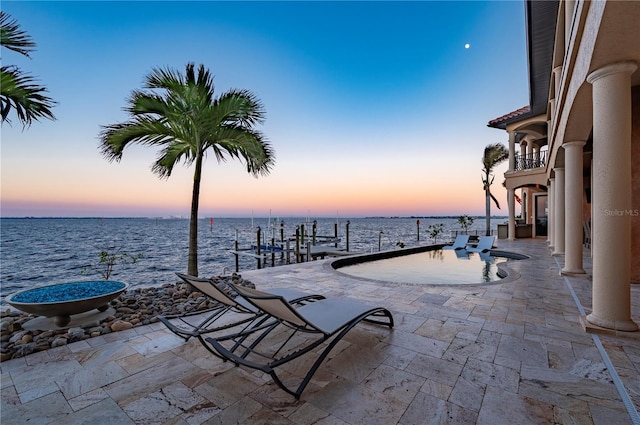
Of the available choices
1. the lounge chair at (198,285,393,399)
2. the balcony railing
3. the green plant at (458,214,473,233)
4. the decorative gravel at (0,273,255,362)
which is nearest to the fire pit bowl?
the decorative gravel at (0,273,255,362)

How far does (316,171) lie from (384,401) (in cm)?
2336

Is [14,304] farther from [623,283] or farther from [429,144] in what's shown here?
[429,144]

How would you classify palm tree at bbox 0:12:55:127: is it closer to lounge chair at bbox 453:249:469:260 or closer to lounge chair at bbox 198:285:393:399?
lounge chair at bbox 198:285:393:399

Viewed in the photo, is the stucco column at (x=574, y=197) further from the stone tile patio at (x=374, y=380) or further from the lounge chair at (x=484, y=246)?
the lounge chair at (x=484, y=246)

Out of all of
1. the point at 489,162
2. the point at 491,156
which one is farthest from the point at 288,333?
the point at 491,156

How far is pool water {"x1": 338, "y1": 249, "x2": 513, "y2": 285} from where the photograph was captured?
7.87 metres

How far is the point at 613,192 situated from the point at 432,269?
21.0ft

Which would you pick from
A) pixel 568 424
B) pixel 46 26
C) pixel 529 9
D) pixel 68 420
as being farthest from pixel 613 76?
pixel 46 26

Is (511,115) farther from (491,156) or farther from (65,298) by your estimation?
(65,298)

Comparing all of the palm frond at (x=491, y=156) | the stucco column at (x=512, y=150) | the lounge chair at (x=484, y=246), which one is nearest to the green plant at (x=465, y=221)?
the palm frond at (x=491, y=156)

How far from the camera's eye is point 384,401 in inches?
85.3

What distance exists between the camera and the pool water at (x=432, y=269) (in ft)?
25.8

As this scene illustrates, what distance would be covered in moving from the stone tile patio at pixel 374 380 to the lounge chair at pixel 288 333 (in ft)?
0.62

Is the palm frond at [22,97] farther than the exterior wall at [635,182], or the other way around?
the exterior wall at [635,182]
